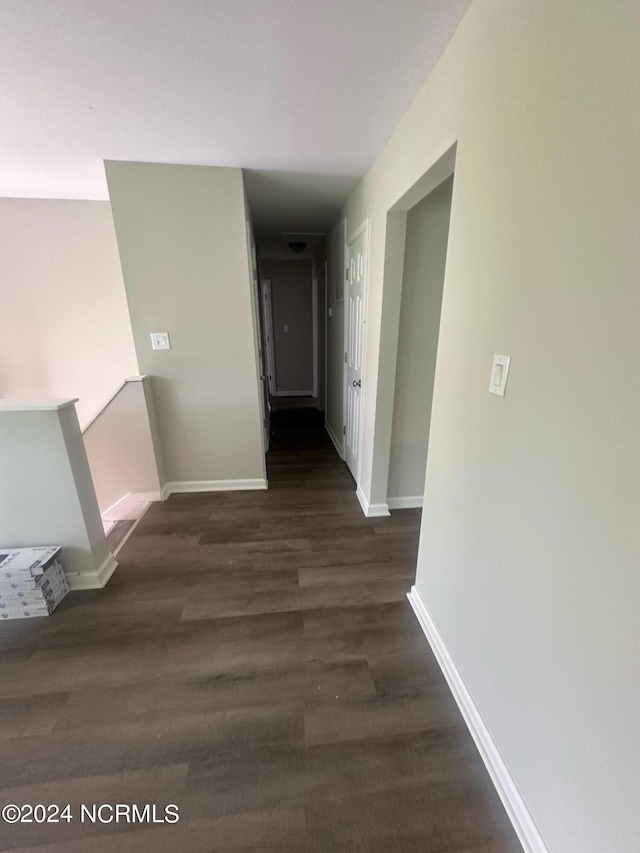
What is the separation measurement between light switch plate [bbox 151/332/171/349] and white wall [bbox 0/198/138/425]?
985 mm

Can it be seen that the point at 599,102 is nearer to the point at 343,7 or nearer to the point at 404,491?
the point at 343,7

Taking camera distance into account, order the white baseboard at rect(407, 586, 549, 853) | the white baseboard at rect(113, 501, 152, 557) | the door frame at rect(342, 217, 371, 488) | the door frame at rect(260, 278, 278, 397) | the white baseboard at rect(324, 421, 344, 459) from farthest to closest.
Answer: the door frame at rect(260, 278, 278, 397)
the white baseboard at rect(324, 421, 344, 459)
the door frame at rect(342, 217, 371, 488)
the white baseboard at rect(113, 501, 152, 557)
the white baseboard at rect(407, 586, 549, 853)

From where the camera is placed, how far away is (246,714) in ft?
3.98

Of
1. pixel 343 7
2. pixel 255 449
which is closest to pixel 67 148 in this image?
pixel 343 7

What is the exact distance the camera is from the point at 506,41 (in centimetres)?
86

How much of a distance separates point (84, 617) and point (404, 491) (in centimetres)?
204

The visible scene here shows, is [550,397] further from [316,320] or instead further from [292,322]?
[292,322]

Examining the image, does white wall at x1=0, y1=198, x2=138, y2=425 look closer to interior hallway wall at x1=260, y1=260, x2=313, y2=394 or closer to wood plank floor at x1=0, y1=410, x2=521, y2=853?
wood plank floor at x1=0, y1=410, x2=521, y2=853

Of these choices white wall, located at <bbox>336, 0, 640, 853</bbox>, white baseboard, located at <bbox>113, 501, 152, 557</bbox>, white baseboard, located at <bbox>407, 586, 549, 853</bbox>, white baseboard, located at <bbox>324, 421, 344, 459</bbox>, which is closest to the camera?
white wall, located at <bbox>336, 0, 640, 853</bbox>

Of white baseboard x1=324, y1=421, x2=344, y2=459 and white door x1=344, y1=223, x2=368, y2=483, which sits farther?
white baseboard x1=324, y1=421, x2=344, y2=459

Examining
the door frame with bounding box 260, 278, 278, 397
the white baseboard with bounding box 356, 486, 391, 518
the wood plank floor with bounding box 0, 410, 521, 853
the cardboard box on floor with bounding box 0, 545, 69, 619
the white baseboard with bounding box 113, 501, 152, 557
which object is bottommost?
the white baseboard with bounding box 113, 501, 152, 557

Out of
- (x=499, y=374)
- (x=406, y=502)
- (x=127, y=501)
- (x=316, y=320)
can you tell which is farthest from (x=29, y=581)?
(x=316, y=320)

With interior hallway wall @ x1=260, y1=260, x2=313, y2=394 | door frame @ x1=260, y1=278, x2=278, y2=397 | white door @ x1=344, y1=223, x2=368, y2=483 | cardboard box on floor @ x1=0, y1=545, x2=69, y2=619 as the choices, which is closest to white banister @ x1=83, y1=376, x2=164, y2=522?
cardboard box on floor @ x1=0, y1=545, x2=69, y2=619

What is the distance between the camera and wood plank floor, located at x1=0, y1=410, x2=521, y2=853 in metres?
0.95
